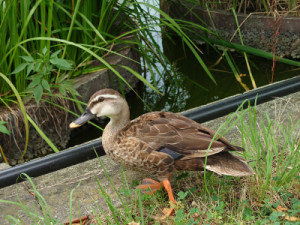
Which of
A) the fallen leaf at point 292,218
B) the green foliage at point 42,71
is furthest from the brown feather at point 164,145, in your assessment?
the green foliage at point 42,71

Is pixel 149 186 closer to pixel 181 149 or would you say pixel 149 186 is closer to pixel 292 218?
pixel 181 149

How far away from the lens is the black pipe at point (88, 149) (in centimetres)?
306

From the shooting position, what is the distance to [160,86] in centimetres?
553

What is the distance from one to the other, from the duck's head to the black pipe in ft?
0.82

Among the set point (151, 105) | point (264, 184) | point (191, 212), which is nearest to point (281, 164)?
point (264, 184)

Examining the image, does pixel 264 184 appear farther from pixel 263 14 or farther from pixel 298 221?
pixel 263 14

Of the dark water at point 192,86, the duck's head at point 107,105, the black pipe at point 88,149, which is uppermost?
the duck's head at point 107,105

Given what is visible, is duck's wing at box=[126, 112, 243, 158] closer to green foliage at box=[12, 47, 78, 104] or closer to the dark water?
green foliage at box=[12, 47, 78, 104]

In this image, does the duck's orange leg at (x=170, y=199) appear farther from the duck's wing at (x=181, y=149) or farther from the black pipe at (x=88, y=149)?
the black pipe at (x=88, y=149)

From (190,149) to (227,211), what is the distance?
35 centimetres

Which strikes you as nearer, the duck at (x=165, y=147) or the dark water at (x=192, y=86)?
the duck at (x=165, y=147)

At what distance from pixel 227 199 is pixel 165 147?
421 mm

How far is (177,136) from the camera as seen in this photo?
2.72m

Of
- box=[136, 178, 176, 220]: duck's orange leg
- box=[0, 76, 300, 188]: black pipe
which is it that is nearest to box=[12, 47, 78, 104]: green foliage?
box=[0, 76, 300, 188]: black pipe
